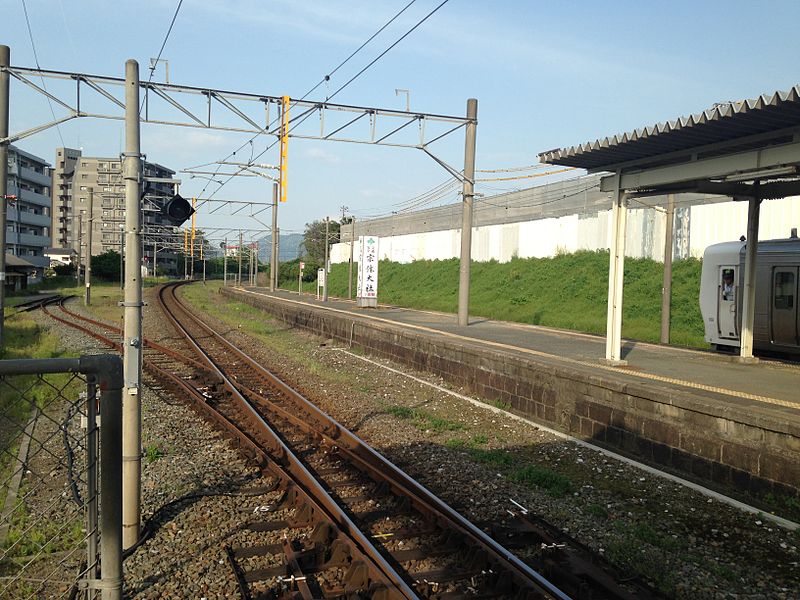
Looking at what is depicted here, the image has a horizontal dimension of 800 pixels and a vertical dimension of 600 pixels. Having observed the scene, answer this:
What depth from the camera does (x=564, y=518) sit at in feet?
19.9

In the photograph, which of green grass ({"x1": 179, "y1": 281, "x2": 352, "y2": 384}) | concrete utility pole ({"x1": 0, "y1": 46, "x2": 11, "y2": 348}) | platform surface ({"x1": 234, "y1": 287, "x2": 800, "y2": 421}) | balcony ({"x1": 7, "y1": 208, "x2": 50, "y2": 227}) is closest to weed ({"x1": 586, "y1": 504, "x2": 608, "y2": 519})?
platform surface ({"x1": 234, "y1": 287, "x2": 800, "y2": 421})

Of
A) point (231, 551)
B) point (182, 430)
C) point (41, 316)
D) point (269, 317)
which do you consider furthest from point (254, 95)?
point (269, 317)

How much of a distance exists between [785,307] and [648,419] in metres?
6.70

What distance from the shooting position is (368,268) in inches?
1131

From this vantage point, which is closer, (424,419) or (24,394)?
(24,394)

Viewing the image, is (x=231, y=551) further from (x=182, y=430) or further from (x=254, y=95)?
(x=254, y=95)

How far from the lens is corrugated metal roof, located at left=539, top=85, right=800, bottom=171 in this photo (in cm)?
772

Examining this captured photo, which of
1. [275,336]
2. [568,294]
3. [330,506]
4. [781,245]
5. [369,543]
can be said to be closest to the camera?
[369,543]

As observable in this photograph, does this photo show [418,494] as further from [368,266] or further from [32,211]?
[32,211]

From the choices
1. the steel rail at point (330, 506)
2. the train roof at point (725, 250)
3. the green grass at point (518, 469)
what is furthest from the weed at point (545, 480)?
the train roof at point (725, 250)

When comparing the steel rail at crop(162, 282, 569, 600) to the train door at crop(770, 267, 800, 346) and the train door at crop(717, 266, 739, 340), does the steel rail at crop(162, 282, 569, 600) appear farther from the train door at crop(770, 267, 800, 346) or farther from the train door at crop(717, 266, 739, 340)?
the train door at crop(770, 267, 800, 346)

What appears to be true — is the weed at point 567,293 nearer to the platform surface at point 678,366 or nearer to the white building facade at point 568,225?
the white building facade at point 568,225

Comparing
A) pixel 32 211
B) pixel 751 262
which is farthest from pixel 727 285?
pixel 32 211

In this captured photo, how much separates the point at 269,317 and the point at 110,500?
29.6 meters
